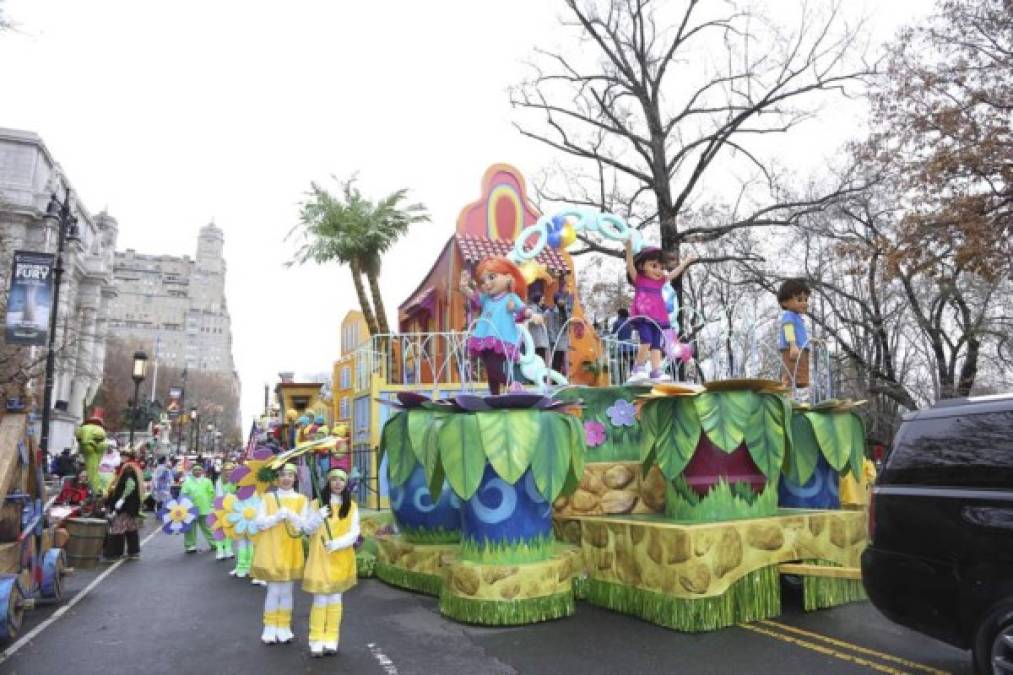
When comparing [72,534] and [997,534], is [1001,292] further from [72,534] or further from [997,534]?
[72,534]

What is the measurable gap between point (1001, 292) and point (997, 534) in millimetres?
21049

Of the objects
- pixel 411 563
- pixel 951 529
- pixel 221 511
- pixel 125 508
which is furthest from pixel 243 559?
pixel 951 529

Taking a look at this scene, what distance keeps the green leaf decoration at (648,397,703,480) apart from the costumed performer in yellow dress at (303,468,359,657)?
3129 mm

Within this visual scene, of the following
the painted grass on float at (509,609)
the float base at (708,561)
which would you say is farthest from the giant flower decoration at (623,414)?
the painted grass on float at (509,609)

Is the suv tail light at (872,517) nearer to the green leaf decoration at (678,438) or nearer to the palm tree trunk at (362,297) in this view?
the green leaf decoration at (678,438)

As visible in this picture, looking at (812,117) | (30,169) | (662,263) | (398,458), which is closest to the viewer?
(398,458)

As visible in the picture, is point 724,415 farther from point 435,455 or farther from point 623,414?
point 435,455

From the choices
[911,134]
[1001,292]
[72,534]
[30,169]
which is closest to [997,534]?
[72,534]

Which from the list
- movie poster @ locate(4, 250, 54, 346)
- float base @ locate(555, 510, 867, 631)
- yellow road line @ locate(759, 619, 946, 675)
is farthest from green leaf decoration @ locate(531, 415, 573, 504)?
movie poster @ locate(4, 250, 54, 346)

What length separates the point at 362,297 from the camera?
21891 millimetres

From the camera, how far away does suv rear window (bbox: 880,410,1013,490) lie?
4.03 metres

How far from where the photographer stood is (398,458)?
8.23m

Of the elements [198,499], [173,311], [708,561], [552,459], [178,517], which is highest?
[173,311]

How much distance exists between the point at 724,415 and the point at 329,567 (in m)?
3.94
